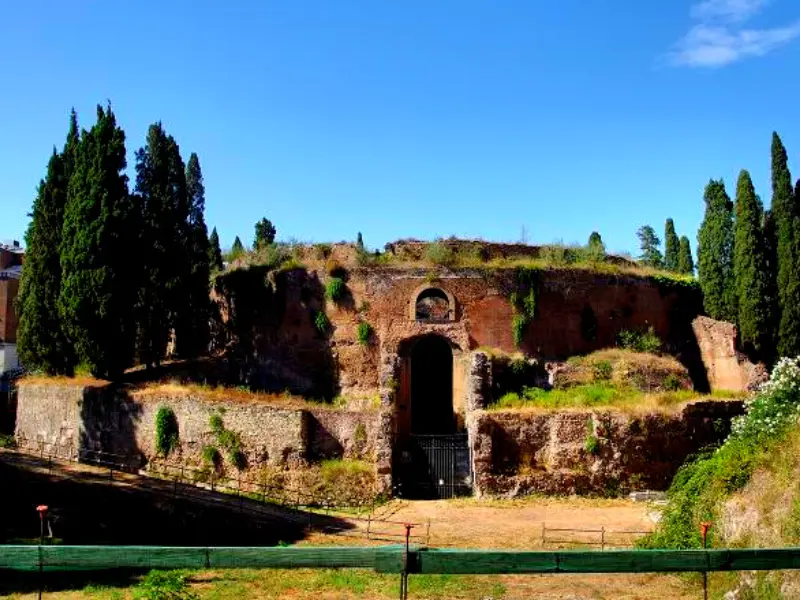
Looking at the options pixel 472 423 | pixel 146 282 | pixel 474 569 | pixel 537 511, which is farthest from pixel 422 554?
pixel 146 282

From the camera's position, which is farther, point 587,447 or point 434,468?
point 434,468

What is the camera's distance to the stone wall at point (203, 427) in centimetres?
2400

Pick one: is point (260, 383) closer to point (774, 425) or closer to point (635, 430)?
point (635, 430)

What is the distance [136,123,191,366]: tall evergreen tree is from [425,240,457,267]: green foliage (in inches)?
378

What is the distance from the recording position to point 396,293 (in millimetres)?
29031

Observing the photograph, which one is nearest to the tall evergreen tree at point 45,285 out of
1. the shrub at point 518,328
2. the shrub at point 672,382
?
the shrub at point 518,328

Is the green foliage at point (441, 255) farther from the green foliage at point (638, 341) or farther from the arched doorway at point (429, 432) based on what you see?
the green foliage at point (638, 341)

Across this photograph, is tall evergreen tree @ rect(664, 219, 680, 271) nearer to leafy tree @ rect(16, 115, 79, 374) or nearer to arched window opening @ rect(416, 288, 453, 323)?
arched window opening @ rect(416, 288, 453, 323)

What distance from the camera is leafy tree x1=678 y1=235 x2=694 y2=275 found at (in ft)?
170

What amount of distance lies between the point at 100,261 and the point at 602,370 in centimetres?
1845

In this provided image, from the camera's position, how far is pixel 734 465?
12219mm

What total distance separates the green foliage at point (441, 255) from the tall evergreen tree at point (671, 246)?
2905 centimetres

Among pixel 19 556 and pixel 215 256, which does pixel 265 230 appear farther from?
pixel 19 556

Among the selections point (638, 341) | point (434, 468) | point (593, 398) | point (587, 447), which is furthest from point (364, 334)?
point (638, 341)
